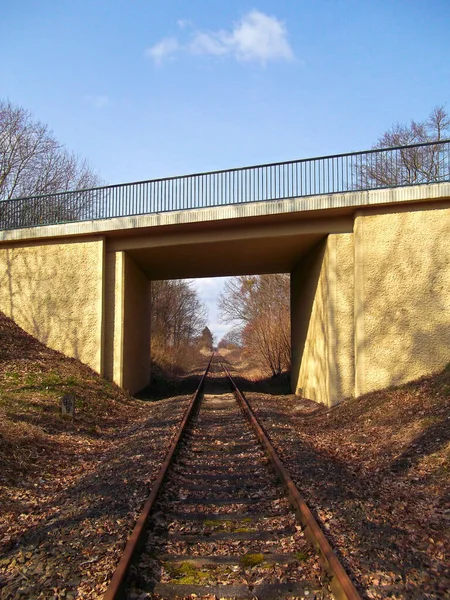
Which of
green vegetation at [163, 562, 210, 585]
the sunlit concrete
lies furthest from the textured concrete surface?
green vegetation at [163, 562, 210, 585]

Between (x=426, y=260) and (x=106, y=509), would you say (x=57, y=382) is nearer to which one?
(x=106, y=509)

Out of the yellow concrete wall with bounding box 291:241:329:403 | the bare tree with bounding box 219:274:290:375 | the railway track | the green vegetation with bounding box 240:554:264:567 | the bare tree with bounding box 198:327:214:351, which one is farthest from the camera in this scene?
the bare tree with bounding box 198:327:214:351

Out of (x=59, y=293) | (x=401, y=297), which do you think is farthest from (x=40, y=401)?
(x=401, y=297)

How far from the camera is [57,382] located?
12.3m

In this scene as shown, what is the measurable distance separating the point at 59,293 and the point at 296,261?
805 centimetres

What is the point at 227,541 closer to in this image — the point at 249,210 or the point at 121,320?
the point at 249,210

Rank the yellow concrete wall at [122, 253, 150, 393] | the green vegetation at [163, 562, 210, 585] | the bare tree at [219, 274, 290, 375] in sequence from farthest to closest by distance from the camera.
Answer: the bare tree at [219, 274, 290, 375] → the yellow concrete wall at [122, 253, 150, 393] → the green vegetation at [163, 562, 210, 585]

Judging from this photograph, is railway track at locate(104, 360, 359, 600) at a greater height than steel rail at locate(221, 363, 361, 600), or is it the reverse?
steel rail at locate(221, 363, 361, 600)

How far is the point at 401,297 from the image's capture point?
11.6 m

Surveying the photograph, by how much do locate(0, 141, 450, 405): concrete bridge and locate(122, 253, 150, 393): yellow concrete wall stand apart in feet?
0.22

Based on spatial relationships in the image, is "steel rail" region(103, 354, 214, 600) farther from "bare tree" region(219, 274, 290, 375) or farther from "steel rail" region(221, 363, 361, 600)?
"bare tree" region(219, 274, 290, 375)

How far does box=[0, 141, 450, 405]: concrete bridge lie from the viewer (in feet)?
37.8

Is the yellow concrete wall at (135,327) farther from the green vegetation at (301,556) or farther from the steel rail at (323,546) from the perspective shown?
the green vegetation at (301,556)

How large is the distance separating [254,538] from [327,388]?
8569 mm
